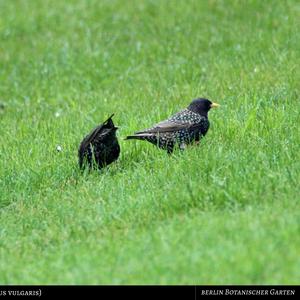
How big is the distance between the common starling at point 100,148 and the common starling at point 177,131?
27 cm

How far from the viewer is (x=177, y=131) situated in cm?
974

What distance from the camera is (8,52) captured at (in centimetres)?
1636

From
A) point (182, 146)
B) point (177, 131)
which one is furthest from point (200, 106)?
point (182, 146)

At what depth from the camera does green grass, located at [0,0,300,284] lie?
6.65 meters

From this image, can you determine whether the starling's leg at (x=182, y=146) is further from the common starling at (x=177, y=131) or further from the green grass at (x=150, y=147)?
the green grass at (x=150, y=147)

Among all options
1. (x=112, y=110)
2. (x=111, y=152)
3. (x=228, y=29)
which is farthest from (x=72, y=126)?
(x=228, y=29)

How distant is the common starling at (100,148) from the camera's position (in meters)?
9.66

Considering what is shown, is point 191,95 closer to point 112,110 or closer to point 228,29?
point 112,110

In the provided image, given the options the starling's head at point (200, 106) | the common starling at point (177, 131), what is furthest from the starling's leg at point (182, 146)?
the starling's head at point (200, 106)

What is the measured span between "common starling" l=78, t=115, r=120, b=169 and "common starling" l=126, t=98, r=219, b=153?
10.5 inches

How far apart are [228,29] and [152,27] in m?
1.62

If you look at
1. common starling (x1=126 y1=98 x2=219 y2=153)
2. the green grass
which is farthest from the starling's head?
the green grass

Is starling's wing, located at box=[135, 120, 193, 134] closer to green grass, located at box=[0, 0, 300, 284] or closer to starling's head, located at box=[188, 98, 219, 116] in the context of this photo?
green grass, located at box=[0, 0, 300, 284]

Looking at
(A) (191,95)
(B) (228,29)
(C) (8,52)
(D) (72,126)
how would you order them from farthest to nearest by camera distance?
(C) (8,52)
(B) (228,29)
(A) (191,95)
(D) (72,126)
